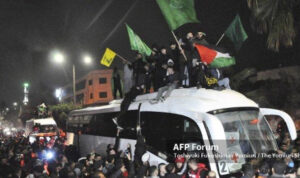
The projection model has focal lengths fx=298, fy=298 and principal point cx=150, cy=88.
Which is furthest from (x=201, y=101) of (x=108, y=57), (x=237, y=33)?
(x=108, y=57)

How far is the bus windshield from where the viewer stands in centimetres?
641

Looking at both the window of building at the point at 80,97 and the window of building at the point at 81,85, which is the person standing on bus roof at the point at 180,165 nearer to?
the window of building at the point at 81,85

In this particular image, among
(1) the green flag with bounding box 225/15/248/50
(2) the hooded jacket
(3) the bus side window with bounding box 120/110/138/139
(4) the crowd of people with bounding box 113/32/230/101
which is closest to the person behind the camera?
(2) the hooded jacket

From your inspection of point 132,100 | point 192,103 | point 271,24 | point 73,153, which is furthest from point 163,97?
point 73,153

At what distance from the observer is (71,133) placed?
17641 millimetres

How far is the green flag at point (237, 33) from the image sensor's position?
10297 mm

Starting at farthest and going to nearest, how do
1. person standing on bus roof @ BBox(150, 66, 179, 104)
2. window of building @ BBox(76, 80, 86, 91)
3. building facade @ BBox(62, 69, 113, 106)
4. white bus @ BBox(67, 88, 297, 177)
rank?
window of building @ BBox(76, 80, 86, 91), building facade @ BBox(62, 69, 113, 106), person standing on bus roof @ BBox(150, 66, 179, 104), white bus @ BBox(67, 88, 297, 177)

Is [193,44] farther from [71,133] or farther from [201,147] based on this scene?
[71,133]

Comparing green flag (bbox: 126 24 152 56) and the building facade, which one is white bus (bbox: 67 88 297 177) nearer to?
green flag (bbox: 126 24 152 56)

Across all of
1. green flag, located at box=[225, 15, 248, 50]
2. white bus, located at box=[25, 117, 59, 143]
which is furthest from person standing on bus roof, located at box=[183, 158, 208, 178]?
white bus, located at box=[25, 117, 59, 143]

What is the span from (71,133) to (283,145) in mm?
13016

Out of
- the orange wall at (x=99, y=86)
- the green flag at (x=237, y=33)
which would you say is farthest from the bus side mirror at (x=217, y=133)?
the orange wall at (x=99, y=86)

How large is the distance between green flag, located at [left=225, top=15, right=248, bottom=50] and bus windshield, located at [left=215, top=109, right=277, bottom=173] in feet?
12.3

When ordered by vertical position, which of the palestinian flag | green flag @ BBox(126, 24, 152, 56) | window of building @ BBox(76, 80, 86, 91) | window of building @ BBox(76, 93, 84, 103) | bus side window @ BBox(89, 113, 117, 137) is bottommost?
bus side window @ BBox(89, 113, 117, 137)
